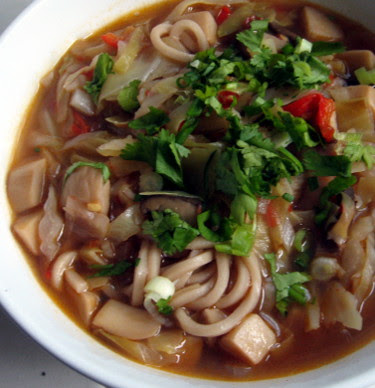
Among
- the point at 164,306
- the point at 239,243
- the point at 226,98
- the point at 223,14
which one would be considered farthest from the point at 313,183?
the point at 223,14

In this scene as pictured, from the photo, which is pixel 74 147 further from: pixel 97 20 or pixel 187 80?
pixel 97 20

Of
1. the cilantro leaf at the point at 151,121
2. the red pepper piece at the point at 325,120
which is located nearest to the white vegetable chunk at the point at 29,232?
the cilantro leaf at the point at 151,121

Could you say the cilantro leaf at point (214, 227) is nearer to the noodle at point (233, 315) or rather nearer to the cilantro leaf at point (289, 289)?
the noodle at point (233, 315)

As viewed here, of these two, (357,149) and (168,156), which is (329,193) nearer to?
(357,149)

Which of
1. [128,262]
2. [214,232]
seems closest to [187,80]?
[214,232]

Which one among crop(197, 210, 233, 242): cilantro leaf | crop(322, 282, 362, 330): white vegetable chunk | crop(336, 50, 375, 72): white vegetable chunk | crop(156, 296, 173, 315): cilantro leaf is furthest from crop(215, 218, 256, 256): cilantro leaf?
crop(336, 50, 375, 72): white vegetable chunk

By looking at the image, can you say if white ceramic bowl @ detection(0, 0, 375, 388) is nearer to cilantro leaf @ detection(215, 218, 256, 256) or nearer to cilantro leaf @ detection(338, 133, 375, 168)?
cilantro leaf @ detection(215, 218, 256, 256)

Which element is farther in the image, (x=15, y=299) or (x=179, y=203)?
(x=179, y=203)
